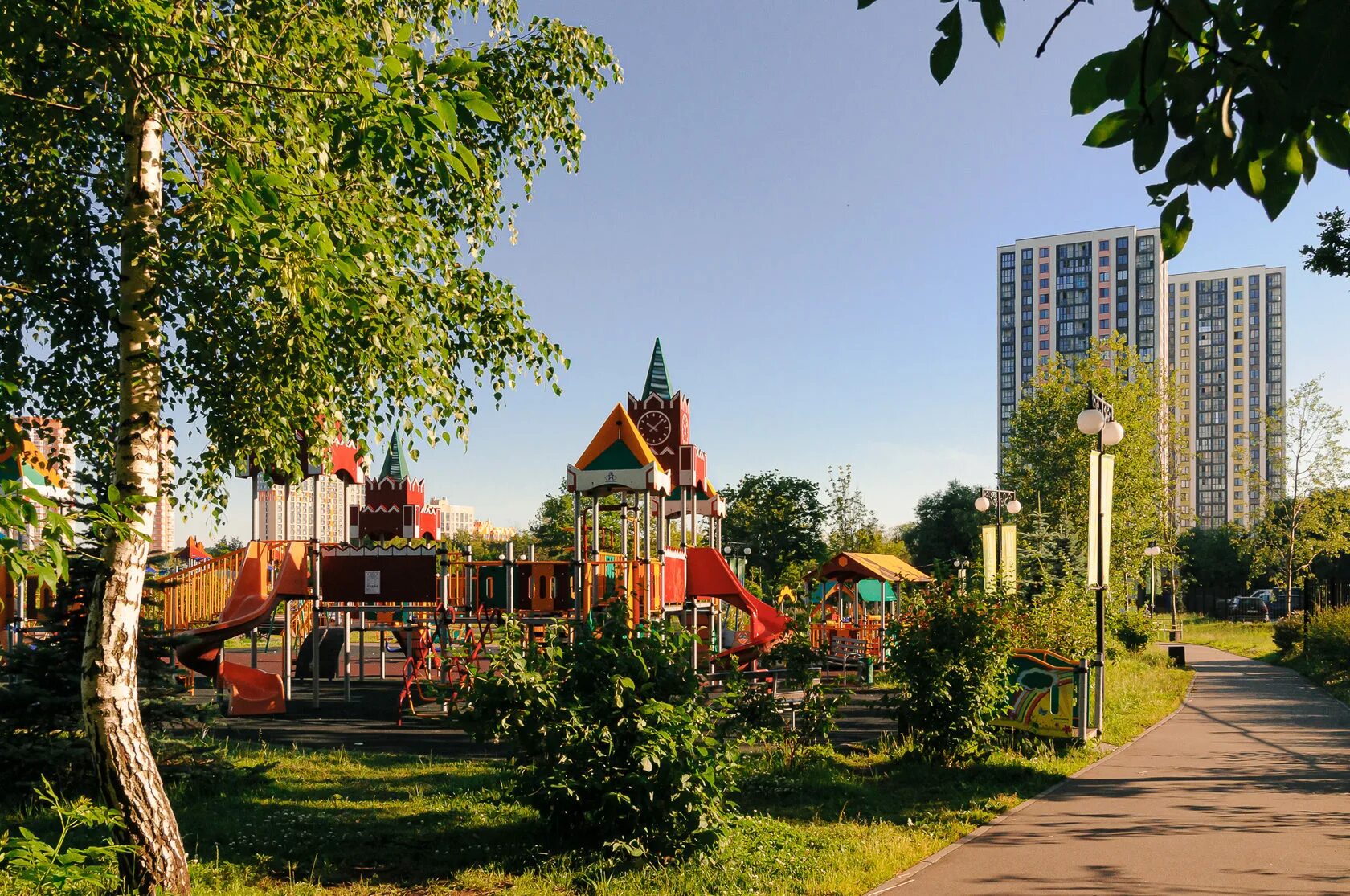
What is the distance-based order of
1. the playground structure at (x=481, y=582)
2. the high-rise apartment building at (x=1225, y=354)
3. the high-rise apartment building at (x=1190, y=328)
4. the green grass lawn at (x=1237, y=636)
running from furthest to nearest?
1. the high-rise apartment building at (x=1225, y=354)
2. the high-rise apartment building at (x=1190, y=328)
3. the green grass lawn at (x=1237, y=636)
4. the playground structure at (x=481, y=582)

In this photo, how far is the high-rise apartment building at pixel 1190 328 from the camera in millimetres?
135500

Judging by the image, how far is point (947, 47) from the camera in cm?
283

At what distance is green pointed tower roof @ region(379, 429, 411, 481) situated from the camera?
29219 mm

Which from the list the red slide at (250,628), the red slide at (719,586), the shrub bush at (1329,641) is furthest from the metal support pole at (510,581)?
the shrub bush at (1329,641)

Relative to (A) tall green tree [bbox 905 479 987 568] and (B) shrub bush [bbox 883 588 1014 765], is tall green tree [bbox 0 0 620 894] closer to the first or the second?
(B) shrub bush [bbox 883 588 1014 765]

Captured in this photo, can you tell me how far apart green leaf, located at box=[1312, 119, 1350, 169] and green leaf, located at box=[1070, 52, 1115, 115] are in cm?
56

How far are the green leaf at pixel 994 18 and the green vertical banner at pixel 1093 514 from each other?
11.9 metres

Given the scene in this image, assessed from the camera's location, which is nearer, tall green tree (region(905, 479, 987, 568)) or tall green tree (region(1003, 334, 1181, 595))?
tall green tree (region(1003, 334, 1181, 595))

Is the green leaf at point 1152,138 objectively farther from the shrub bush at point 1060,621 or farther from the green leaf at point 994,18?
the shrub bush at point 1060,621

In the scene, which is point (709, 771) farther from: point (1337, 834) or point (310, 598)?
point (310, 598)

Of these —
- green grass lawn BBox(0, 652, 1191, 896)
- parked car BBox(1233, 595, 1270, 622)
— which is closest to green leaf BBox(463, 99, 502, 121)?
green grass lawn BBox(0, 652, 1191, 896)

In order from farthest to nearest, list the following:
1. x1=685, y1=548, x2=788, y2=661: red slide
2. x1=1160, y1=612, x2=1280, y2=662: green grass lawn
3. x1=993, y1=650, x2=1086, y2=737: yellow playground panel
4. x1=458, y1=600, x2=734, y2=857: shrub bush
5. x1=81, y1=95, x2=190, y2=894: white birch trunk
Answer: x1=1160, y1=612, x2=1280, y2=662: green grass lawn
x1=685, y1=548, x2=788, y2=661: red slide
x1=993, y1=650, x2=1086, y2=737: yellow playground panel
x1=458, y1=600, x2=734, y2=857: shrub bush
x1=81, y1=95, x2=190, y2=894: white birch trunk

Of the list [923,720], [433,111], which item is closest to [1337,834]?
[923,720]

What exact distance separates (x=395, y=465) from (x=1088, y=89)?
28252 millimetres
